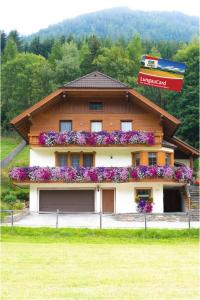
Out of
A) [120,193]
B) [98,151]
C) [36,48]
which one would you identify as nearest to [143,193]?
[120,193]

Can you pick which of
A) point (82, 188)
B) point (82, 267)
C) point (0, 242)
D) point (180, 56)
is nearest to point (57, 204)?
point (82, 188)

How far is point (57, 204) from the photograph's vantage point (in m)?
34.2

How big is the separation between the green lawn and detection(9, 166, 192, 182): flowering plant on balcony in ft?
35.4

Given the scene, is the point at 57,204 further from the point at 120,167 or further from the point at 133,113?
the point at 133,113

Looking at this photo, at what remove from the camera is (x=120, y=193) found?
3406cm

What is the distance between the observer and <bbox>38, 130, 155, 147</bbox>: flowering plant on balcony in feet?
109

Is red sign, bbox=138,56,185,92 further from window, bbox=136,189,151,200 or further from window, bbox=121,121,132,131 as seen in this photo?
window, bbox=136,189,151,200

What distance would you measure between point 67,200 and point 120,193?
3227 mm

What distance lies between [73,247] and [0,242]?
2.68m

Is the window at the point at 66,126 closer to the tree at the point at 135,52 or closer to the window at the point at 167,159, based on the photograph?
the window at the point at 167,159

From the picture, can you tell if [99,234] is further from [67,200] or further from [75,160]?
[75,160]

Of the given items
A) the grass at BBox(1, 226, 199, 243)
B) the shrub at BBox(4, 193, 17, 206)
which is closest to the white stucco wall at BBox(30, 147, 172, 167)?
the shrub at BBox(4, 193, 17, 206)

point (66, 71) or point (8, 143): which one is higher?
point (66, 71)

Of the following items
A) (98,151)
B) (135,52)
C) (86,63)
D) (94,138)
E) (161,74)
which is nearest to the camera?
(94,138)
